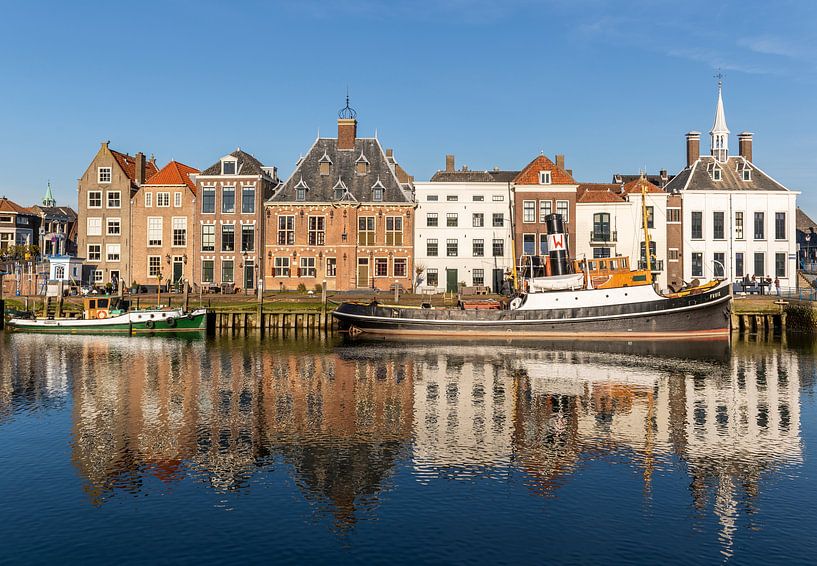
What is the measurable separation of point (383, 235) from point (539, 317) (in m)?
23.2

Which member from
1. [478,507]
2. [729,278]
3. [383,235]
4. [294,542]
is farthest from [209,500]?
[729,278]

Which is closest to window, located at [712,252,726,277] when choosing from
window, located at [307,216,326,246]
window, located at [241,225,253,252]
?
window, located at [307,216,326,246]

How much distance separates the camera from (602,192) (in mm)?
70438

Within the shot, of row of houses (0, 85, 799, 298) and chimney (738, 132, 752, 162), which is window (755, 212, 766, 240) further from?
chimney (738, 132, 752, 162)

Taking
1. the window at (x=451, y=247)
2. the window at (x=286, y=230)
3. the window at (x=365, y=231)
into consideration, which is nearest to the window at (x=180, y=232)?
the window at (x=286, y=230)

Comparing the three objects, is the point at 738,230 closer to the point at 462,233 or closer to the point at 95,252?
the point at 462,233

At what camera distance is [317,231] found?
69.4m

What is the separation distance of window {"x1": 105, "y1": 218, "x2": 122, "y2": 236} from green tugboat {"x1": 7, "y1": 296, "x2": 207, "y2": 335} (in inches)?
703

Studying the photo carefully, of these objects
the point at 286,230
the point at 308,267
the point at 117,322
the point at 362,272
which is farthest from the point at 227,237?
the point at 117,322

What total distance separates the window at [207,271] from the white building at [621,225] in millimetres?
35562

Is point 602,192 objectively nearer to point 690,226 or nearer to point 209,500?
point 690,226

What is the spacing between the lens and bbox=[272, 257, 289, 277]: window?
69438 millimetres

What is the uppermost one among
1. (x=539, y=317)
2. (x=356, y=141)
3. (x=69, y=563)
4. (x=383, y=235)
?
(x=356, y=141)

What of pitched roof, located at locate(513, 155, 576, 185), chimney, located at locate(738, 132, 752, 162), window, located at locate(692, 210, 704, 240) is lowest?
window, located at locate(692, 210, 704, 240)
